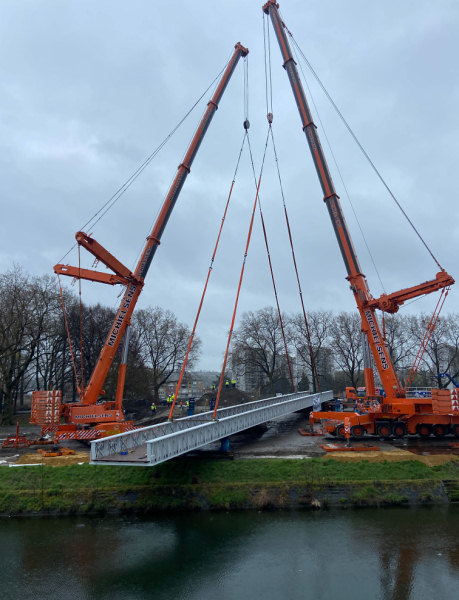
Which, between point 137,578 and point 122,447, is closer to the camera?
point 137,578

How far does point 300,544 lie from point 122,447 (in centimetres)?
686

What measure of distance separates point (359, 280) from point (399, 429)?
359 inches

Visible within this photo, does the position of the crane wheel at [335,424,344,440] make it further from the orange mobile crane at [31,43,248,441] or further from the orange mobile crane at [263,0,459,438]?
the orange mobile crane at [31,43,248,441]

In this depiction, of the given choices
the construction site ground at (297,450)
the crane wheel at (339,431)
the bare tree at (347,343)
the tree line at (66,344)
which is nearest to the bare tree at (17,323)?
the tree line at (66,344)

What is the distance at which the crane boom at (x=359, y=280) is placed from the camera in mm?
23859

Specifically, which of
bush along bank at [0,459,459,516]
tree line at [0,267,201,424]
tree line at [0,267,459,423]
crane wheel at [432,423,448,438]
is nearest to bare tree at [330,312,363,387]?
tree line at [0,267,459,423]

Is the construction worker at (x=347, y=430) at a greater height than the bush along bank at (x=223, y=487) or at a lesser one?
greater

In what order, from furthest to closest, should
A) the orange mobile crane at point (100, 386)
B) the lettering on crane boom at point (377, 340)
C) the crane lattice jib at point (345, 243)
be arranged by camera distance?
the crane lattice jib at point (345, 243) < the lettering on crane boom at point (377, 340) < the orange mobile crane at point (100, 386)

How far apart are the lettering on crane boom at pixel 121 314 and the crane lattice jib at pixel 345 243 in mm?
13039

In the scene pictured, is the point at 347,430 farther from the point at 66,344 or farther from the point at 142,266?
the point at 66,344

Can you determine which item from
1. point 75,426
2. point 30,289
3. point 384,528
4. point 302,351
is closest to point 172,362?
point 302,351

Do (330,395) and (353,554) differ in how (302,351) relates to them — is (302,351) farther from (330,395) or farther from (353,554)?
(353,554)

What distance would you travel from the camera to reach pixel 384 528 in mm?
14383

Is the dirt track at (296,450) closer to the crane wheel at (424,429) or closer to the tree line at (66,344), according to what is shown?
the crane wheel at (424,429)
